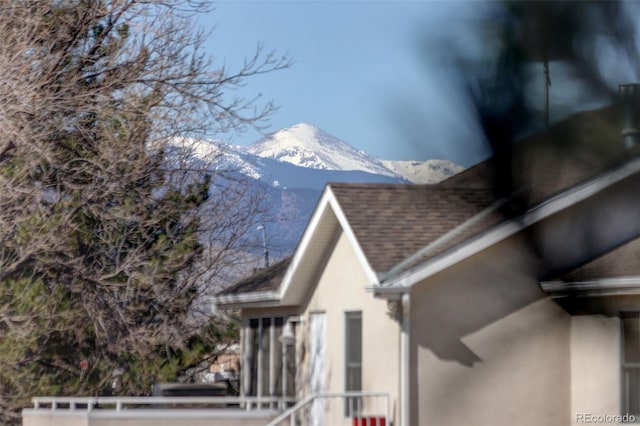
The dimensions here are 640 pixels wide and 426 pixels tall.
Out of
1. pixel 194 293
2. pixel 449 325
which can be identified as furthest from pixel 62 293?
pixel 449 325

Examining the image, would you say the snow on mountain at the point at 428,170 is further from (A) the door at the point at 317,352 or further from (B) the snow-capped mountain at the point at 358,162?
(A) the door at the point at 317,352

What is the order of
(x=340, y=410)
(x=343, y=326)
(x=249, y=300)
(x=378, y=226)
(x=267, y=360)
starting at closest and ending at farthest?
(x=378, y=226) < (x=340, y=410) < (x=343, y=326) < (x=249, y=300) < (x=267, y=360)

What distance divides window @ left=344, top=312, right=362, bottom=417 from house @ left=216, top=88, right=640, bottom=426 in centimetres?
3

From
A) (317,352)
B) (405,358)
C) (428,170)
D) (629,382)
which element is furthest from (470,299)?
(428,170)

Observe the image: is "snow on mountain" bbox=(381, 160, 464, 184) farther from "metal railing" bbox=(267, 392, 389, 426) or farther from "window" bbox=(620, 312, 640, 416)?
"metal railing" bbox=(267, 392, 389, 426)

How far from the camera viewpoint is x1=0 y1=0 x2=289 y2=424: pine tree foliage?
18906 mm

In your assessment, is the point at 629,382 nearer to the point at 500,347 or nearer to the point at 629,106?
the point at 500,347

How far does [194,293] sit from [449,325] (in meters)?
13.7

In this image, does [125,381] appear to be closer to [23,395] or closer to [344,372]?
[23,395]

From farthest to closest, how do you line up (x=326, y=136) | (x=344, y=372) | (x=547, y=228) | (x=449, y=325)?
1. (x=344, y=372)
2. (x=449, y=325)
3. (x=326, y=136)
4. (x=547, y=228)

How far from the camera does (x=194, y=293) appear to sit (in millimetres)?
28453

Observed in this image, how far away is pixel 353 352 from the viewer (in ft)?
59.5

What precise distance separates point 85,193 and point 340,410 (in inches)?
271

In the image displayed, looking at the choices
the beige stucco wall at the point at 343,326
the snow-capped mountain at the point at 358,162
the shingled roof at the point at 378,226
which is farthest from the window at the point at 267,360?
the snow-capped mountain at the point at 358,162
